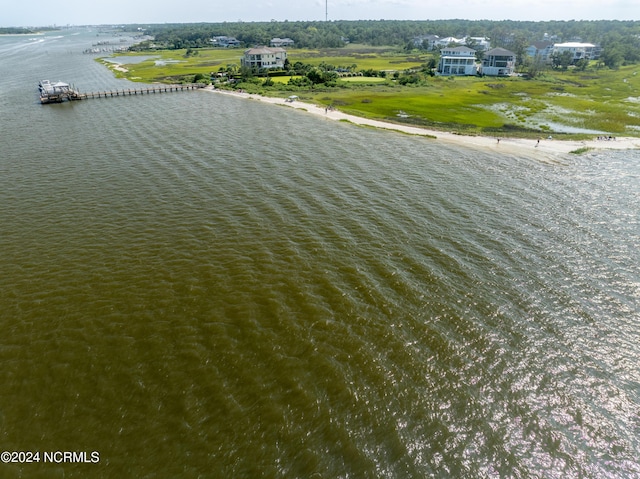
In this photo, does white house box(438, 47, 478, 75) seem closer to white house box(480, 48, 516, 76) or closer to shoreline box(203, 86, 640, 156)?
white house box(480, 48, 516, 76)

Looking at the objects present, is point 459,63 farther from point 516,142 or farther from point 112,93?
point 112,93

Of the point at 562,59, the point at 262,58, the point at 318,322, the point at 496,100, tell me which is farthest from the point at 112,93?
the point at 562,59

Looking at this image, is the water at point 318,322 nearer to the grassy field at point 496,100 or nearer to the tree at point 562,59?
the grassy field at point 496,100

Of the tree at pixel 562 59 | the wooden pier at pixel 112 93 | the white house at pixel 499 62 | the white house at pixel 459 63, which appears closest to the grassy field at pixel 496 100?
the white house at pixel 499 62

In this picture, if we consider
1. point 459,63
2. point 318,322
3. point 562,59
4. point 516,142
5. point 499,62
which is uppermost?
point 562,59

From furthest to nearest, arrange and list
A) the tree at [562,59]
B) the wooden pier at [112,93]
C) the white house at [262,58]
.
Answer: the tree at [562,59] < the white house at [262,58] < the wooden pier at [112,93]

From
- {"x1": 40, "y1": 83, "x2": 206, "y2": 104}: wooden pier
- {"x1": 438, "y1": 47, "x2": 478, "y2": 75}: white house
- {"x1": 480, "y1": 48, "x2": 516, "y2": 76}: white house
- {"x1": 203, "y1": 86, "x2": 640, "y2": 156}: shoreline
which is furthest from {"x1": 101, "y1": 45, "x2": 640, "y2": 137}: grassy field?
{"x1": 40, "y1": 83, "x2": 206, "y2": 104}: wooden pier
